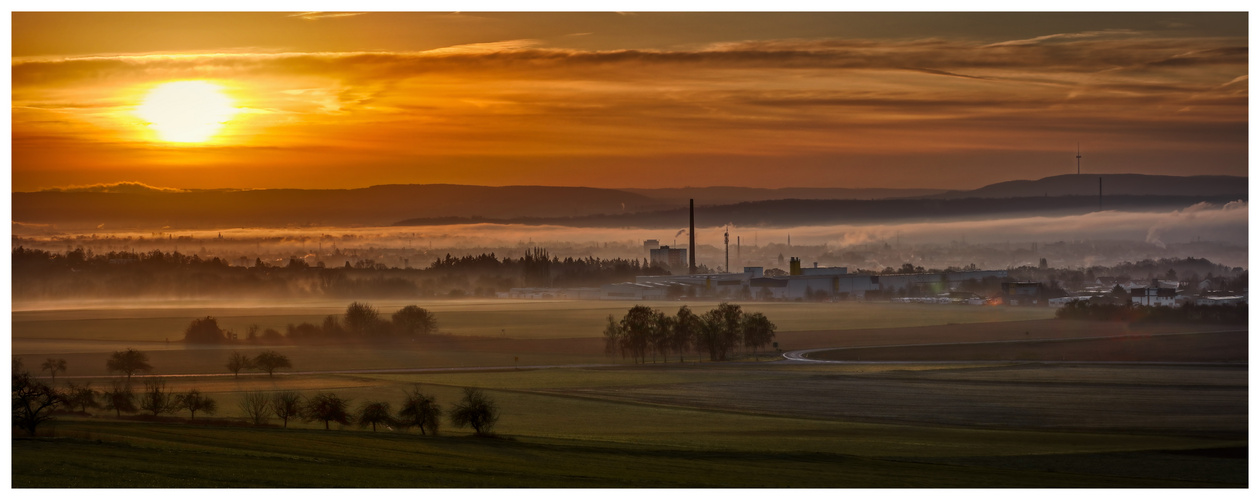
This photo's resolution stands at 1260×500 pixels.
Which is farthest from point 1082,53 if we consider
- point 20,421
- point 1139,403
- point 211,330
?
point 211,330

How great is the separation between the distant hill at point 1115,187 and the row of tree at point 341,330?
144 ft

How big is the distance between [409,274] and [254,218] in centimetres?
6449

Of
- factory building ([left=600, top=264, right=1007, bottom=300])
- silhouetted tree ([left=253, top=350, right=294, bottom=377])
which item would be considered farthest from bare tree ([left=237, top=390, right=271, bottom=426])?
factory building ([left=600, top=264, right=1007, bottom=300])

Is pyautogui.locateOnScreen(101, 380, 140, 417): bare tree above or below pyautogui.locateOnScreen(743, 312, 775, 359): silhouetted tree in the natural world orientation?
below

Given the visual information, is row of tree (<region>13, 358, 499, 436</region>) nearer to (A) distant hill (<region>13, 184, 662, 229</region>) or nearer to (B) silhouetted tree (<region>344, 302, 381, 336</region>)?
(A) distant hill (<region>13, 184, 662, 229</region>)

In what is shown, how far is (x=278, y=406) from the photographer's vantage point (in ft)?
163

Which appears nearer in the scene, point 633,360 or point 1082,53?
point 1082,53

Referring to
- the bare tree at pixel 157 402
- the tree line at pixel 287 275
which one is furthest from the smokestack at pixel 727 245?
the bare tree at pixel 157 402

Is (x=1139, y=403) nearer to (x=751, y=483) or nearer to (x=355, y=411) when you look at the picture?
(x=751, y=483)

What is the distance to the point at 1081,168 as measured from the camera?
228 ft

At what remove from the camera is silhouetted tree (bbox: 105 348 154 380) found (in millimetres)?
64188

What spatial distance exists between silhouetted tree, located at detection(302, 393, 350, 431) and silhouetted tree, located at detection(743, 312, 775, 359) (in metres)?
34.1

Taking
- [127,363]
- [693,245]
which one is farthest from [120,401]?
[693,245]

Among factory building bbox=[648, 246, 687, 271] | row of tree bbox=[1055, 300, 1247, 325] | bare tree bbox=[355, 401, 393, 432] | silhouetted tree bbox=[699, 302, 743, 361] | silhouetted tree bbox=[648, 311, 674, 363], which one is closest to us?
bare tree bbox=[355, 401, 393, 432]
